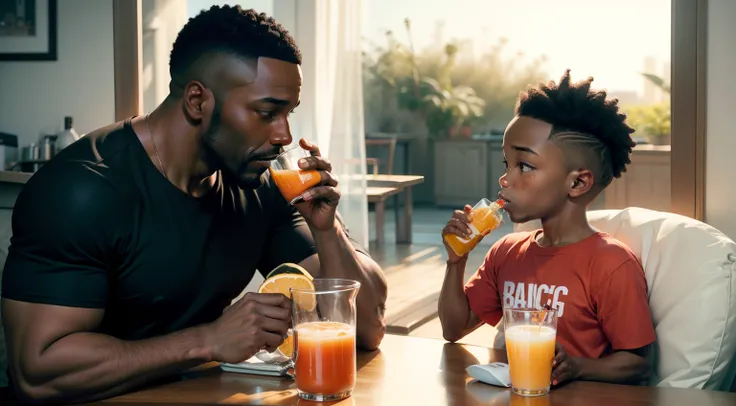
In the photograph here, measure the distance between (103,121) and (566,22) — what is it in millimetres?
6128

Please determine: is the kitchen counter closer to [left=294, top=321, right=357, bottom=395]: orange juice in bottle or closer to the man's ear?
the man's ear

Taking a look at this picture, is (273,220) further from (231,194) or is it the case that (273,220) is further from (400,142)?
(400,142)

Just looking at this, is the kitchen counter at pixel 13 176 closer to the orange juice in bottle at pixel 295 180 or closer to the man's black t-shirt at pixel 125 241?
the man's black t-shirt at pixel 125 241

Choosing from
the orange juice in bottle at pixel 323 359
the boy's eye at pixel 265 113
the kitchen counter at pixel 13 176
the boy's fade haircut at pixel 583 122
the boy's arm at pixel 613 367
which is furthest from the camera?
the kitchen counter at pixel 13 176

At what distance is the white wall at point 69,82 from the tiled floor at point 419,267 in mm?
1896

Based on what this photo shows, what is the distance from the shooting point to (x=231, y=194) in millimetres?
1788

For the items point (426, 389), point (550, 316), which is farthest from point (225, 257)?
point (550, 316)

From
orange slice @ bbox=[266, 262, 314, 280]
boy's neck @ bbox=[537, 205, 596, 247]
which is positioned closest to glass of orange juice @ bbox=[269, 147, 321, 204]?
orange slice @ bbox=[266, 262, 314, 280]

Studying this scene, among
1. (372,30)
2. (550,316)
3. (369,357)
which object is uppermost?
(372,30)

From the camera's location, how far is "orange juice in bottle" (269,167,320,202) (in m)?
1.70

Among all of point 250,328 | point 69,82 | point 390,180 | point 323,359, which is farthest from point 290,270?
point 390,180

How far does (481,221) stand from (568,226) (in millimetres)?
190

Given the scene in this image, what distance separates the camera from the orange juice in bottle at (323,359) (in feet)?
4.14

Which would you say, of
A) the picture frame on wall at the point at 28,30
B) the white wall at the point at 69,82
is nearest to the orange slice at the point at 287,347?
the white wall at the point at 69,82
